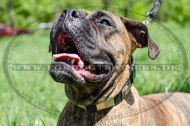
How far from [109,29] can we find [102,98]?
55 centimetres

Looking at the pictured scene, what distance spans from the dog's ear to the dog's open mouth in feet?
1.47

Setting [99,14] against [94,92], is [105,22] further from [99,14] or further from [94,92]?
[94,92]

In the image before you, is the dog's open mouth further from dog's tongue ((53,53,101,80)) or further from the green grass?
the green grass

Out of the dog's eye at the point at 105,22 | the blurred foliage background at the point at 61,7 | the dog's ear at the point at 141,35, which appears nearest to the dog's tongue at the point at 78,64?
the dog's eye at the point at 105,22

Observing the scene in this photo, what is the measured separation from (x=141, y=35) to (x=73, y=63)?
75cm

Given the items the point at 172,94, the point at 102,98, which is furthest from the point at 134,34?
the point at 172,94

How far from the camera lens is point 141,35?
411 cm

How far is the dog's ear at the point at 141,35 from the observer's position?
400 centimetres

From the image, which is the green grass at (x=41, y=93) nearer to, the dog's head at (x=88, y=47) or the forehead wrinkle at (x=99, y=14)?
the dog's head at (x=88, y=47)

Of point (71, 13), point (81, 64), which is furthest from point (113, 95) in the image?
point (71, 13)

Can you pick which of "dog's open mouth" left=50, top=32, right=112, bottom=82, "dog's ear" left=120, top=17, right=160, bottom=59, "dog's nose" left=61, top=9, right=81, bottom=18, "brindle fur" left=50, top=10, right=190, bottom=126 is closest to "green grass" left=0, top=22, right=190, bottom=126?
"brindle fur" left=50, top=10, right=190, bottom=126

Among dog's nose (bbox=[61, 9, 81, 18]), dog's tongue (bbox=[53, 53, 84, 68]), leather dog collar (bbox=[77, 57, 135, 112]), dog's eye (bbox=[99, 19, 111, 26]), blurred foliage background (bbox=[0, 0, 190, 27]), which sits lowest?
blurred foliage background (bbox=[0, 0, 190, 27])

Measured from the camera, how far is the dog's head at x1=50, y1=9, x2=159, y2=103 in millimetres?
3559

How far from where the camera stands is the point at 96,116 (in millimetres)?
3826
